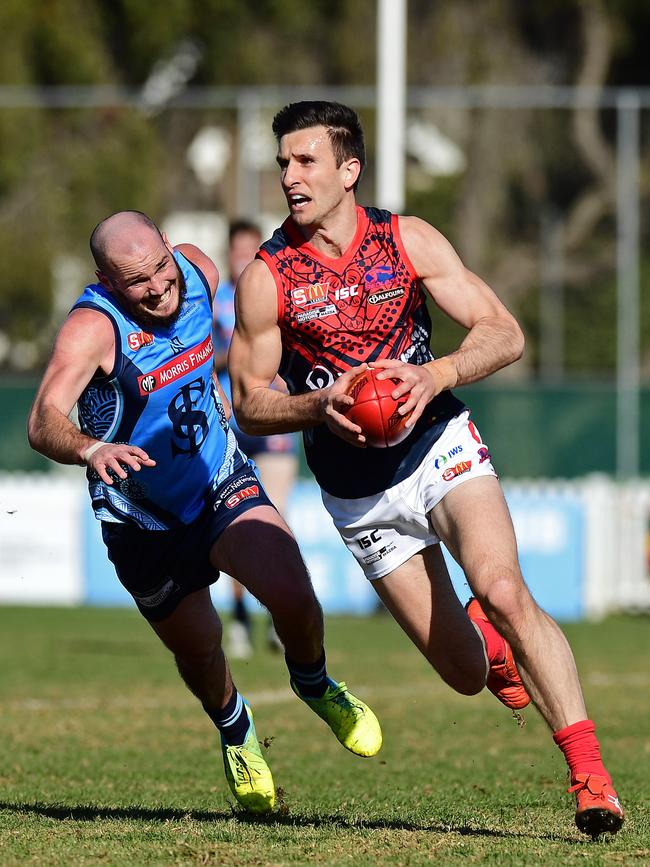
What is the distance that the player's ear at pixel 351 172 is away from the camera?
Answer: 6219 millimetres

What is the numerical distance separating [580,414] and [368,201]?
705 centimetres

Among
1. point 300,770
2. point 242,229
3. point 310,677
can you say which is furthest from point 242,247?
point 310,677

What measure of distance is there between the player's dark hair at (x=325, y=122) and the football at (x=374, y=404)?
3.13 ft

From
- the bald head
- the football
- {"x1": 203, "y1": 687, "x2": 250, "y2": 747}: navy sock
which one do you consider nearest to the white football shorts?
the football

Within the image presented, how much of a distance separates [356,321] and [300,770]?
266cm

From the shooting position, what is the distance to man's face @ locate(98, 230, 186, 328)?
241 inches

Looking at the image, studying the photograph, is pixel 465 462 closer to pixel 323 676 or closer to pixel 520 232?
pixel 323 676

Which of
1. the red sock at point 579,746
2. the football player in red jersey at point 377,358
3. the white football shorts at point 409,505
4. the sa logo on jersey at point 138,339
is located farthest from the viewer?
the sa logo on jersey at point 138,339

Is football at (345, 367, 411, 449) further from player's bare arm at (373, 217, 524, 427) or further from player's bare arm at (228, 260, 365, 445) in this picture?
player's bare arm at (228, 260, 365, 445)

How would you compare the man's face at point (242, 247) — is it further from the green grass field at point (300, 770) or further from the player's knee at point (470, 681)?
the player's knee at point (470, 681)

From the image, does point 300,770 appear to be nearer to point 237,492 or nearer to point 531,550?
point 237,492

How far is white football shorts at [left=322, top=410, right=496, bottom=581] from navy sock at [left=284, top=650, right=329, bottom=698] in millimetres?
443

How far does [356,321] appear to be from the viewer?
614cm

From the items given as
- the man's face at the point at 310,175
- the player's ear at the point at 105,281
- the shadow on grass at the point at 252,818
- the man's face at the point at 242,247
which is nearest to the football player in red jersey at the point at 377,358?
the man's face at the point at 310,175
